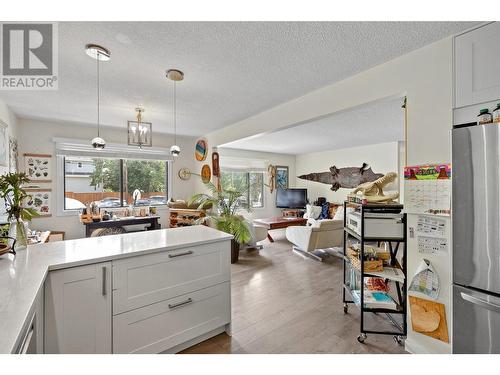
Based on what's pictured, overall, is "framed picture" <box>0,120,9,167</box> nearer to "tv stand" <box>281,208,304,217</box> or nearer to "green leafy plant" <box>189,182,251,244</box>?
"green leafy plant" <box>189,182,251,244</box>

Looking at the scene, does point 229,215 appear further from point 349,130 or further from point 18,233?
point 349,130

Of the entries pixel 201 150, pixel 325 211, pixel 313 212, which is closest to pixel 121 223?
pixel 201 150

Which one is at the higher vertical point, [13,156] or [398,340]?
[13,156]

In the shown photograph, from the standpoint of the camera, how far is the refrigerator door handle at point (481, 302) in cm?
120

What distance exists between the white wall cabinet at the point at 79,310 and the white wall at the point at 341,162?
556cm

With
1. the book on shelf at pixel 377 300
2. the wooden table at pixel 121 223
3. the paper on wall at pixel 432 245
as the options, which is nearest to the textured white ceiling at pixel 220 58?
the paper on wall at pixel 432 245

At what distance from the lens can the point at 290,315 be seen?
7.32 ft

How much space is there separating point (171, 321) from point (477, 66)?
2.68m

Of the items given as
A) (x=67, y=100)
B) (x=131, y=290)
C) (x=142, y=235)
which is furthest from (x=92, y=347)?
(x=67, y=100)

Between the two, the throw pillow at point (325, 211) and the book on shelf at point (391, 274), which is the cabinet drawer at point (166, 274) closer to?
the book on shelf at point (391, 274)

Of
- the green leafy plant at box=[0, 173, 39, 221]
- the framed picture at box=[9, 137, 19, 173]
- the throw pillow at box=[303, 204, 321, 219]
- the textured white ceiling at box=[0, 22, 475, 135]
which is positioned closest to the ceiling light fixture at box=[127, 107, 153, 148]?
the textured white ceiling at box=[0, 22, 475, 135]

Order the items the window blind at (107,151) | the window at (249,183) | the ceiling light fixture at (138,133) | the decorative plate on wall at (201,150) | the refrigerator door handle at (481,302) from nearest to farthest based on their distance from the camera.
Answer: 1. the refrigerator door handle at (481,302)
2. the ceiling light fixture at (138,133)
3. the window blind at (107,151)
4. the decorative plate on wall at (201,150)
5. the window at (249,183)

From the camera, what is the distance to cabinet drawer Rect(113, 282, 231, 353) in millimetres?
1445

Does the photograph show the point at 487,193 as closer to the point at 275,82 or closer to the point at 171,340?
the point at 275,82
